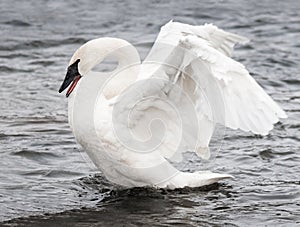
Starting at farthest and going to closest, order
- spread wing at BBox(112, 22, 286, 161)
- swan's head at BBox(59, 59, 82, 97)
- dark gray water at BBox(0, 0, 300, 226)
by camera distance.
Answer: swan's head at BBox(59, 59, 82, 97) < dark gray water at BBox(0, 0, 300, 226) < spread wing at BBox(112, 22, 286, 161)

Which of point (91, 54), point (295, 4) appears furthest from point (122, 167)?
point (295, 4)

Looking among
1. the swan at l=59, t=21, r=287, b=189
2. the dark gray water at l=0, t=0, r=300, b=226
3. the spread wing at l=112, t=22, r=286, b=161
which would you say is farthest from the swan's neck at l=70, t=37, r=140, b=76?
the dark gray water at l=0, t=0, r=300, b=226

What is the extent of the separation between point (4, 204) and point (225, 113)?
2.08 metres

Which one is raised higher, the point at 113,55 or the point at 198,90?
the point at 113,55

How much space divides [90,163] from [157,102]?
5.10 ft

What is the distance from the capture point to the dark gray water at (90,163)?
25.1ft

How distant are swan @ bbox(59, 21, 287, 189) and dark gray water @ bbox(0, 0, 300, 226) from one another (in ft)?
1.18

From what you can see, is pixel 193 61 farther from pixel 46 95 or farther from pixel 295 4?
pixel 295 4

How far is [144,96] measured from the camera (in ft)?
24.9

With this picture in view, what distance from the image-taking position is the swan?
699 cm

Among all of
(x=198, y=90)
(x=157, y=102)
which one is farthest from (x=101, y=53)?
(x=198, y=90)

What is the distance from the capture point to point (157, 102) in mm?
7746

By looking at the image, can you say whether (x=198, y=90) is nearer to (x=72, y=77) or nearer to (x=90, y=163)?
(x=72, y=77)

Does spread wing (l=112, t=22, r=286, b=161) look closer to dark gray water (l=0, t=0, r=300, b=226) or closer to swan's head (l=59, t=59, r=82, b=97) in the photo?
swan's head (l=59, t=59, r=82, b=97)
